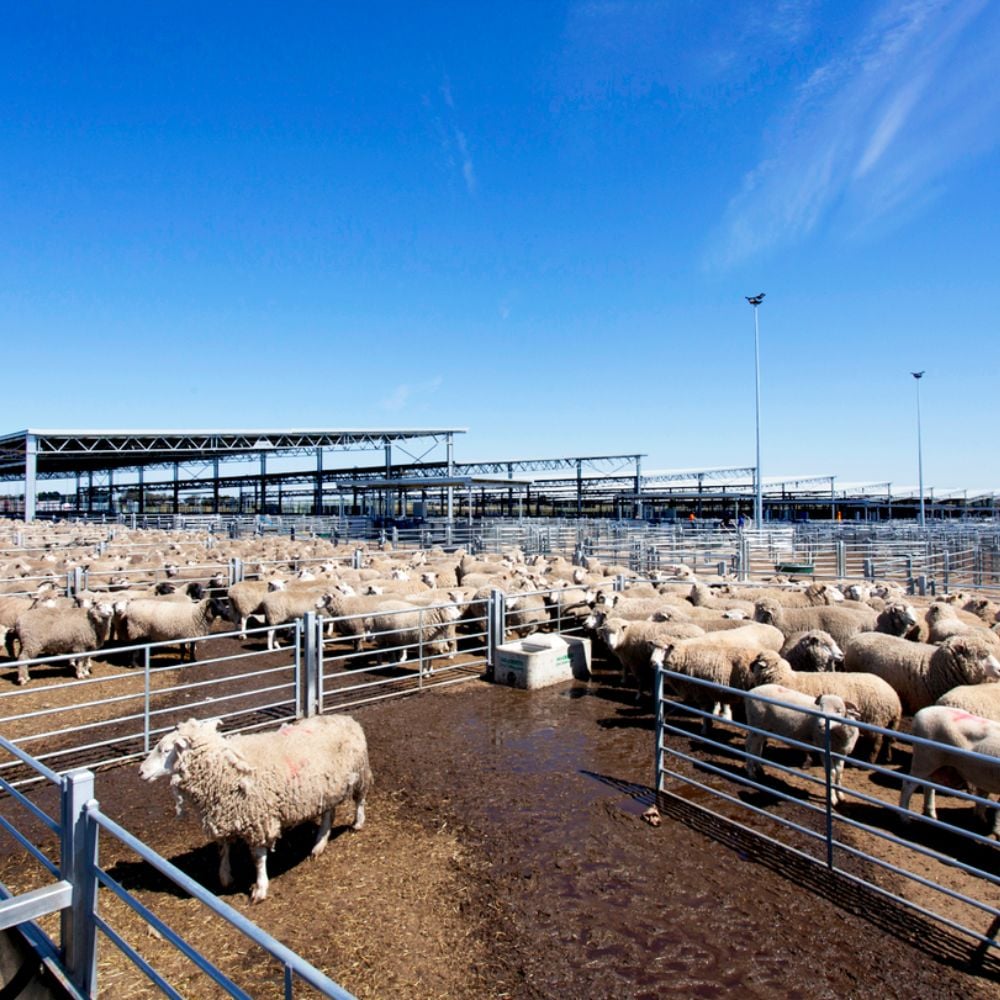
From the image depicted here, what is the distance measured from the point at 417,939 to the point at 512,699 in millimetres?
5380

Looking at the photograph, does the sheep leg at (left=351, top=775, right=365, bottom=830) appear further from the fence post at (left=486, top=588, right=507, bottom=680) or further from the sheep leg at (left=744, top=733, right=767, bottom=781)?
the fence post at (left=486, top=588, right=507, bottom=680)

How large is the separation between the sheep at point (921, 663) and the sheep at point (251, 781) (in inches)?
271

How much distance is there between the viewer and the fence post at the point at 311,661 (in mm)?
8383

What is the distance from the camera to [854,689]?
720 centimetres

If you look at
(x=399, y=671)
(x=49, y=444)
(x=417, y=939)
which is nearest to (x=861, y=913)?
(x=417, y=939)

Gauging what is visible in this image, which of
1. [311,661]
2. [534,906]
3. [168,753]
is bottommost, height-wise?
[534,906]

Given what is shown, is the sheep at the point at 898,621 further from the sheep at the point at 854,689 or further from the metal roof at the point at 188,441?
the metal roof at the point at 188,441

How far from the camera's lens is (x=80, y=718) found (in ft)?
28.3

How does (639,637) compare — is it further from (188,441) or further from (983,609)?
(188,441)

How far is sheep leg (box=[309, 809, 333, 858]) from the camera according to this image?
209 inches

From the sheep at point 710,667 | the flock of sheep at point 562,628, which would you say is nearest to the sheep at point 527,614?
the flock of sheep at point 562,628

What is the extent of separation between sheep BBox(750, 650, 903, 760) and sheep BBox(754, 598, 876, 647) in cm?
344

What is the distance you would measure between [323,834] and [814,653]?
20.8ft

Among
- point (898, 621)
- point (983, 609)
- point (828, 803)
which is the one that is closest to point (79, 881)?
point (828, 803)
